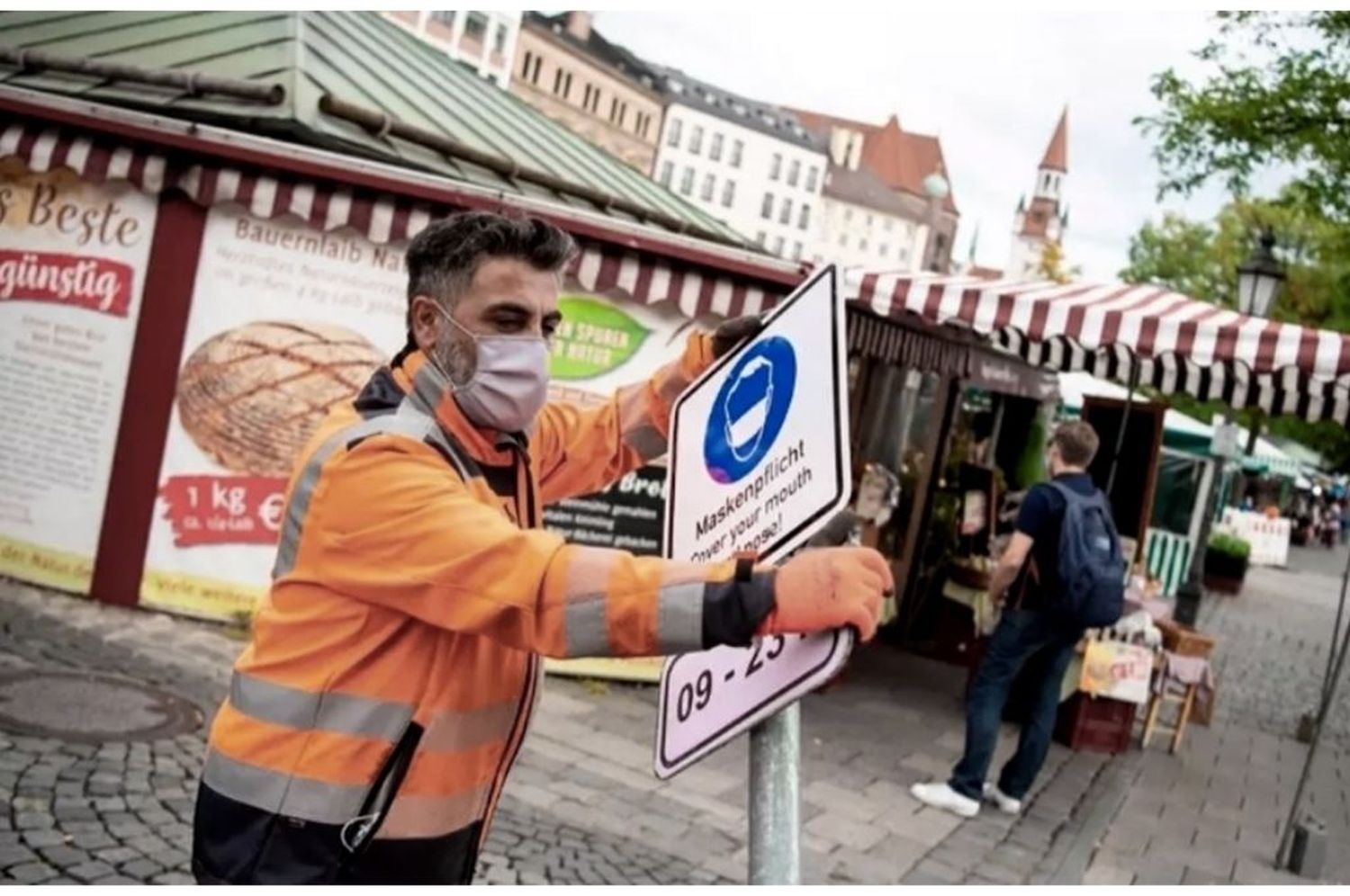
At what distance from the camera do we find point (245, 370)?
7.39m

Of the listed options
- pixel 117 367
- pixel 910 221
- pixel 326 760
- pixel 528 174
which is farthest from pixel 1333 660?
pixel 910 221

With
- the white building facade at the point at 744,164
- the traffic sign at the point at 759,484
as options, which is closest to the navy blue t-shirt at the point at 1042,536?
the traffic sign at the point at 759,484

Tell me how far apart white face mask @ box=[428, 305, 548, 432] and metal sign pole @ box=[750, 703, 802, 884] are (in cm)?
82

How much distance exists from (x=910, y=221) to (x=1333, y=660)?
112m

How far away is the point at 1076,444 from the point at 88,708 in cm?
499

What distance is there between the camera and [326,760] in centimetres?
207

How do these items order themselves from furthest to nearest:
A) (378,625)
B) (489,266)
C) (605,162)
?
(605,162), (489,266), (378,625)

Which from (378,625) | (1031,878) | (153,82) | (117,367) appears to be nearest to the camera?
(378,625)

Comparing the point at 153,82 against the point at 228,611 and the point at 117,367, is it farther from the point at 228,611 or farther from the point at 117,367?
the point at 228,611

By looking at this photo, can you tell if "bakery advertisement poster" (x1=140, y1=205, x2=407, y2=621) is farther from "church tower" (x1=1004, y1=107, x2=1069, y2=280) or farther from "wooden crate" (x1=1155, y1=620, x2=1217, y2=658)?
"church tower" (x1=1004, y1=107, x2=1069, y2=280)

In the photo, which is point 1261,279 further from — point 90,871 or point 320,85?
point 90,871

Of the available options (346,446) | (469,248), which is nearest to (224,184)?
(469,248)

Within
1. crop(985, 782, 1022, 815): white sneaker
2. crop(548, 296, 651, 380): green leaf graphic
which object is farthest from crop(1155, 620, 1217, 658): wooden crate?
crop(548, 296, 651, 380): green leaf graphic

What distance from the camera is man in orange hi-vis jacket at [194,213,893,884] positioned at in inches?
68.8
